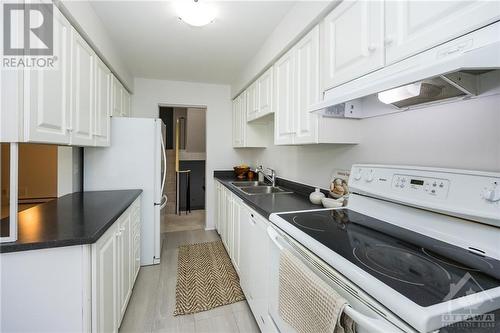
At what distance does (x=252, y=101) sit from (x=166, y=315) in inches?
93.3

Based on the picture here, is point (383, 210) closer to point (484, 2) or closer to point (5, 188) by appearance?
point (484, 2)

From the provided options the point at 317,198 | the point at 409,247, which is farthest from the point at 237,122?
the point at 409,247

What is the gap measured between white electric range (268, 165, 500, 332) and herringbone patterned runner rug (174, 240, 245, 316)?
844mm

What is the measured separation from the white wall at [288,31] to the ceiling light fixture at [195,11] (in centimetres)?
59

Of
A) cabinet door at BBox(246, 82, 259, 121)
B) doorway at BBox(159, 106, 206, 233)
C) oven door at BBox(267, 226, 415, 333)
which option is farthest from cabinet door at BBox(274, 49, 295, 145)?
doorway at BBox(159, 106, 206, 233)

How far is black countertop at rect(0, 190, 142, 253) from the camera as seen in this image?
1045 mm

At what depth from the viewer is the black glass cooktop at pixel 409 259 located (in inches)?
25.4

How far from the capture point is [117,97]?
2719 mm

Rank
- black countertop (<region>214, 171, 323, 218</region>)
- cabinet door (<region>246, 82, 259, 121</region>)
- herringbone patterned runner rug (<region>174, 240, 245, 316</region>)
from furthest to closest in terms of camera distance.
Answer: cabinet door (<region>246, 82, 259, 121</region>) → herringbone patterned runner rug (<region>174, 240, 245, 316</region>) → black countertop (<region>214, 171, 323, 218</region>)

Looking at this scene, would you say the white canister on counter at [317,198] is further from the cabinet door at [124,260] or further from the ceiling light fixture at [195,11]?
the ceiling light fixture at [195,11]

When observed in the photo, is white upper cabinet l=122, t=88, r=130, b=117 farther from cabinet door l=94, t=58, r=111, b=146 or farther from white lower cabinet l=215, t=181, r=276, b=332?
white lower cabinet l=215, t=181, r=276, b=332

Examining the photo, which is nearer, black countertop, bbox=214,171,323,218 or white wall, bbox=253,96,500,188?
white wall, bbox=253,96,500,188

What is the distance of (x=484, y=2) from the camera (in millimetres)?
707

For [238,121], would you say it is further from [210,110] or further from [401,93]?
[401,93]
